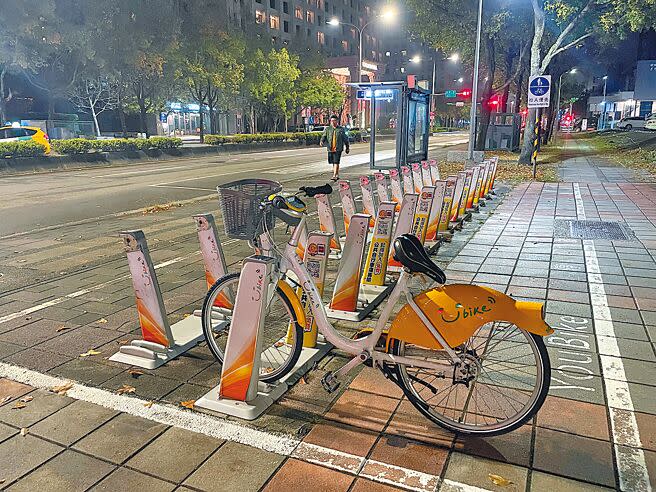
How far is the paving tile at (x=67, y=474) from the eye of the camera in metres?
2.66

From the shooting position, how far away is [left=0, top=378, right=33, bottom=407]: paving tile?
3.52 metres

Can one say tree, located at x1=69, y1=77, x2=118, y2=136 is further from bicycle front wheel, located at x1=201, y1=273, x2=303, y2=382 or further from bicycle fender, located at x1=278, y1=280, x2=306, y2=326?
bicycle fender, located at x1=278, y1=280, x2=306, y2=326

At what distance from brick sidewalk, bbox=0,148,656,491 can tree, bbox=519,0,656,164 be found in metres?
14.9

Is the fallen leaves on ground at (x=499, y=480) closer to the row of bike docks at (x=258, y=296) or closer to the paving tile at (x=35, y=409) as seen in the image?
the row of bike docks at (x=258, y=296)

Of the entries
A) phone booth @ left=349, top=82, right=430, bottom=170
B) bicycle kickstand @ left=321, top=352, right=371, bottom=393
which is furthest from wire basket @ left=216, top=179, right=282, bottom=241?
phone booth @ left=349, top=82, right=430, bottom=170

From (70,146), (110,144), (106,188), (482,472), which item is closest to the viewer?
(482,472)

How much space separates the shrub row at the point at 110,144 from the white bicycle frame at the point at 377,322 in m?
21.5

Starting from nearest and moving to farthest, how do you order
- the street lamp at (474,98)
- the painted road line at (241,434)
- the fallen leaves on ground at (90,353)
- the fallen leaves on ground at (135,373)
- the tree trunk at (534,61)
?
1. the painted road line at (241,434)
2. the fallen leaves on ground at (135,373)
3. the fallen leaves on ground at (90,353)
4. the street lamp at (474,98)
5. the tree trunk at (534,61)

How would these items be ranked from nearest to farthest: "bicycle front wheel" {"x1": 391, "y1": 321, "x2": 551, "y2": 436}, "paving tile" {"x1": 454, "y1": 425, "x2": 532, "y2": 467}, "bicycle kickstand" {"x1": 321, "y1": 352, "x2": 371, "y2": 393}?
1. "paving tile" {"x1": 454, "y1": 425, "x2": 532, "y2": 467}
2. "bicycle front wheel" {"x1": 391, "y1": 321, "x2": 551, "y2": 436}
3. "bicycle kickstand" {"x1": 321, "y1": 352, "x2": 371, "y2": 393}

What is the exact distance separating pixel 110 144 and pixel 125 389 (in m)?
22.9

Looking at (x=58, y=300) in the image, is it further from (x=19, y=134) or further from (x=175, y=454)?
(x=19, y=134)

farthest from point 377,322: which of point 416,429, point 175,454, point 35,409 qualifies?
point 35,409

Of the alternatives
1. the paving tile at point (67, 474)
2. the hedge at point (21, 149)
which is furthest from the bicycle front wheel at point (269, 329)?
the hedge at point (21, 149)

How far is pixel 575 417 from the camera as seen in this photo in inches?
127
